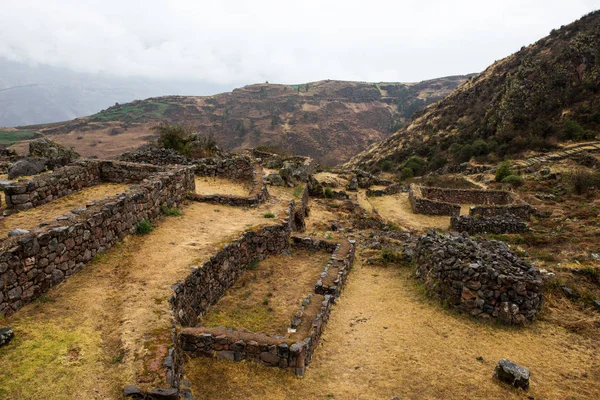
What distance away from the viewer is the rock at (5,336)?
17.6ft

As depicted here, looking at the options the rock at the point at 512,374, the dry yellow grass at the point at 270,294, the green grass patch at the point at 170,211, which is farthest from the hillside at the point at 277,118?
the rock at the point at 512,374

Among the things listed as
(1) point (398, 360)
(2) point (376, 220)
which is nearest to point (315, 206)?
(2) point (376, 220)

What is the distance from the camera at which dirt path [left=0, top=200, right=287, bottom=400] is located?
4.96 meters

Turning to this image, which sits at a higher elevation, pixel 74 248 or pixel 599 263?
pixel 74 248

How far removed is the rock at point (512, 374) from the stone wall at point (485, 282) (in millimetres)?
2292

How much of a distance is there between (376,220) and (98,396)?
18801 millimetres

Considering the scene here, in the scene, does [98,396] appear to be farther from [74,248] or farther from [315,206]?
[315,206]

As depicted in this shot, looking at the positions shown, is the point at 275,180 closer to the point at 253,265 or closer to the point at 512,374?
the point at 253,265

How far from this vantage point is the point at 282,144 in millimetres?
105500

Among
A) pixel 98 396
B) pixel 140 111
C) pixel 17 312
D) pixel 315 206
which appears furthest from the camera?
pixel 140 111

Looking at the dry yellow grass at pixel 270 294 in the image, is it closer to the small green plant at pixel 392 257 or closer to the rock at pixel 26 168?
the small green plant at pixel 392 257

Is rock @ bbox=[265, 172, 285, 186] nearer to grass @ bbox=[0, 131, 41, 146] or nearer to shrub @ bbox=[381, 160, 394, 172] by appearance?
shrub @ bbox=[381, 160, 394, 172]

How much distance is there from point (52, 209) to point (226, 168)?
1136 centimetres

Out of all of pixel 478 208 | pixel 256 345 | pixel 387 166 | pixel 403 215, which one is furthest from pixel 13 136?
pixel 256 345
